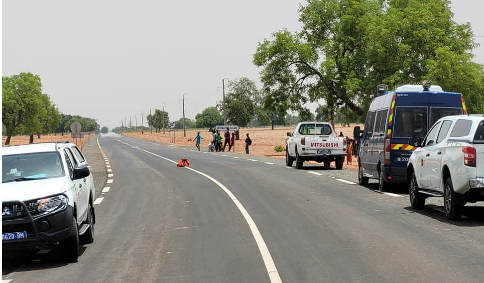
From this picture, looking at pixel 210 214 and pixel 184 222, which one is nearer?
pixel 184 222

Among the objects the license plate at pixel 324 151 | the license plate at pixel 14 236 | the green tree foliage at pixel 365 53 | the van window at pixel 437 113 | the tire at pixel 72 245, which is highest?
the green tree foliage at pixel 365 53

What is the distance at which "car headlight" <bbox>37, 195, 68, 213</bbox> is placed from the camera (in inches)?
360

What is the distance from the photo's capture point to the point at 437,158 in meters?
13.5

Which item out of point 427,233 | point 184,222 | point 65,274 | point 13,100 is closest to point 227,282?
point 65,274

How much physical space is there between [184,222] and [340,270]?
561 centimetres

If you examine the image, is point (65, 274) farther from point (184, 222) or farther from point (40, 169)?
point (184, 222)

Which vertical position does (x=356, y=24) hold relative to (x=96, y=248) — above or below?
above

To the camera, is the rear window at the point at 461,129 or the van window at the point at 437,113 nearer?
the rear window at the point at 461,129

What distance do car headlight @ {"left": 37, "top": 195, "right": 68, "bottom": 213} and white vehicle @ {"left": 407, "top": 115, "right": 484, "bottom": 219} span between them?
666 centimetres

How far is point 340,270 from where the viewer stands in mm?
8406

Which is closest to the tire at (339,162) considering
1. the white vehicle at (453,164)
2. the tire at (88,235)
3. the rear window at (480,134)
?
the white vehicle at (453,164)

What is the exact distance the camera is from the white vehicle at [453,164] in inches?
473

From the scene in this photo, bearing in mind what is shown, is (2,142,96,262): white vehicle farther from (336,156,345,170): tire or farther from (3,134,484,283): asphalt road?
(336,156,345,170): tire

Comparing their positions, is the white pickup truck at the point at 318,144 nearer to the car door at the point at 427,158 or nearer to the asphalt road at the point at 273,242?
the asphalt road at the point at 273,242
